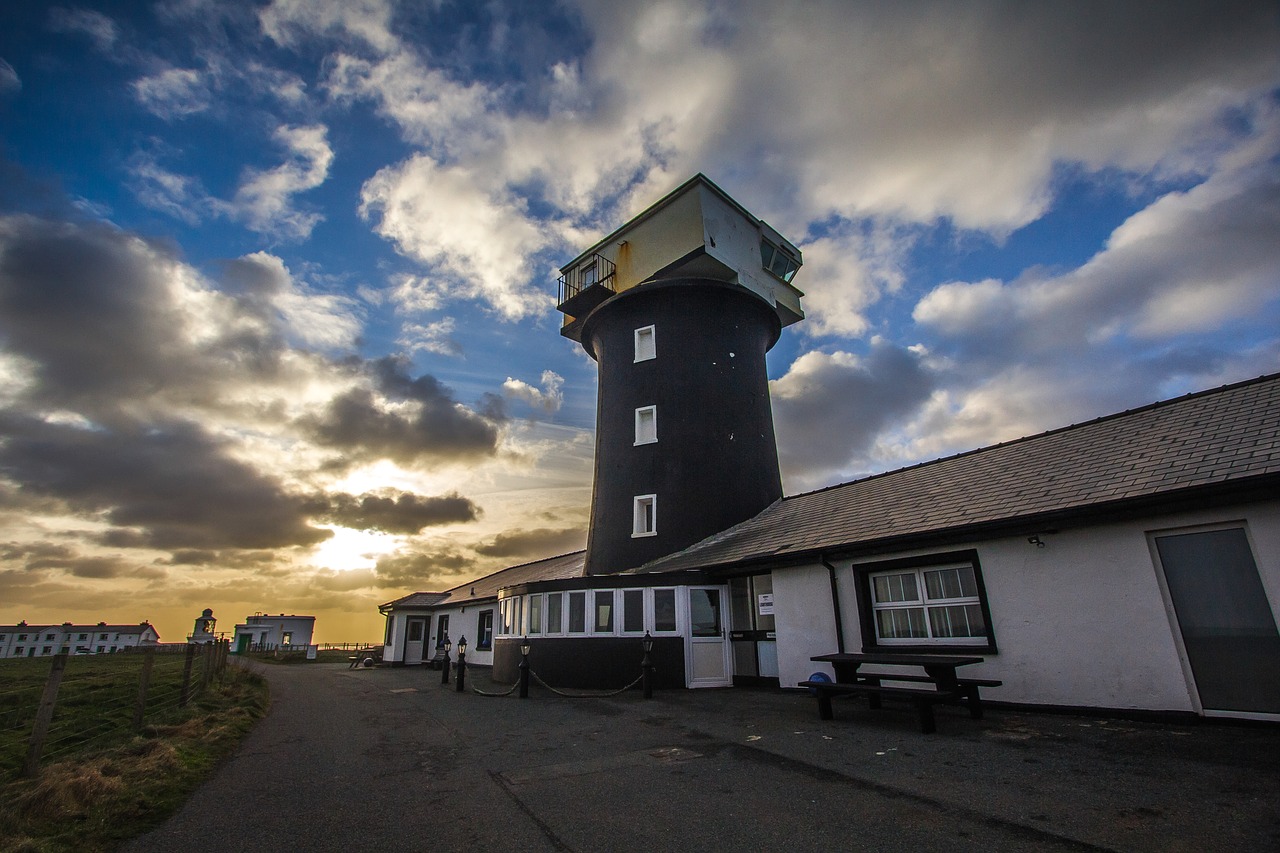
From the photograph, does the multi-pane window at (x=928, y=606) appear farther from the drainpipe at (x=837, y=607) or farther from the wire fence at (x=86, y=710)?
the wire fence at (x=86, y=710)

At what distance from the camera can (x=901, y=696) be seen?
823cm

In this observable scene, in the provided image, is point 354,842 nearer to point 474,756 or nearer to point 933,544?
point 474,756

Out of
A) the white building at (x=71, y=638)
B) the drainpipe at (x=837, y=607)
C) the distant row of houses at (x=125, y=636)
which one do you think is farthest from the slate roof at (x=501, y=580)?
the white building at (x=71, y=638)

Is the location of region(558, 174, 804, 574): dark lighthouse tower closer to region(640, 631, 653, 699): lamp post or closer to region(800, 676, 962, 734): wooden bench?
region(640, 631, 653, 699): lamp post

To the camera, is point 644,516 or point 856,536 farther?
point 644,516

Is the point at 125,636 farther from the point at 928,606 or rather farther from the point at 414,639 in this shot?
the point at 928,606

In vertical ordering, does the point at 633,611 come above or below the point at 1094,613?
above

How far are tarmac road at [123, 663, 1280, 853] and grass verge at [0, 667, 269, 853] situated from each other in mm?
327

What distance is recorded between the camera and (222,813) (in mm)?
5465

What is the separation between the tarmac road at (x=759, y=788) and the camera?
4418 millimetres

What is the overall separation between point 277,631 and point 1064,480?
78792mm

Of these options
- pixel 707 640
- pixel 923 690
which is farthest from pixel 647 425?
pixel 923 690

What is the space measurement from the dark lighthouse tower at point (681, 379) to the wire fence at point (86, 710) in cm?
1150

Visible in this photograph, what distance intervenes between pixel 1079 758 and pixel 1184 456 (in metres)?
5.40
